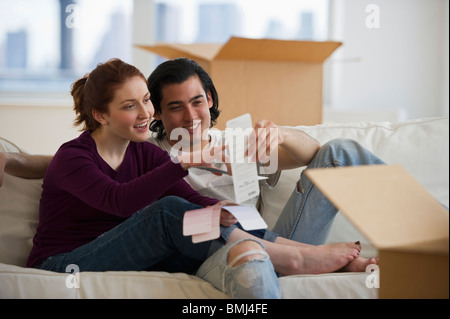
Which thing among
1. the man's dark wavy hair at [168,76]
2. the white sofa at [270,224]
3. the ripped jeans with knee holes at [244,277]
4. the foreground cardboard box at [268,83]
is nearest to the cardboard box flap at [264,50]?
the foreground cardboard box at [268,83]

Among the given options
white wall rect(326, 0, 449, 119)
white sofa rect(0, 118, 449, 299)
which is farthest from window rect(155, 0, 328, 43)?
white sofa rect(0, 118, 449, 299)

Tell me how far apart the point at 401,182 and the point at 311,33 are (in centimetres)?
334

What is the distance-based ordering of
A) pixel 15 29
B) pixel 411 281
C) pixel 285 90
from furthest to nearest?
pixel 15 29 < pixel 285 90 < pixel 411 281

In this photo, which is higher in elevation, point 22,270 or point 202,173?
point 202,173

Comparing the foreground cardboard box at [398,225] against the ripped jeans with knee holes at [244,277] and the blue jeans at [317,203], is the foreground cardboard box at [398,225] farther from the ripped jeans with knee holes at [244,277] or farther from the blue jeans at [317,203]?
the blue jeans at [317,203]

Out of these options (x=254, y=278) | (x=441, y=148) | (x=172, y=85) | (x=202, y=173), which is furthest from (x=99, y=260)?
(x=441, y=148)

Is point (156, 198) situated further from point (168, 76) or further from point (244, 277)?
point (168, 76)

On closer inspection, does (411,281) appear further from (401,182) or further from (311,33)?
(311,33)

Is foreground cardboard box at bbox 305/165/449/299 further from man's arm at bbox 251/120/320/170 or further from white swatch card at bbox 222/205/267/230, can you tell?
man's arm at bbox 251/120/320/170

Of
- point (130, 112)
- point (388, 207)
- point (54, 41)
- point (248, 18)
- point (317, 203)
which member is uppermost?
point (248, 18)

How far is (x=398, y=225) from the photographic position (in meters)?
1.01

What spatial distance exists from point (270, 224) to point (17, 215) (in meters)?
0.75

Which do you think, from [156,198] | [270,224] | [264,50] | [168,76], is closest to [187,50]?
[264,50]

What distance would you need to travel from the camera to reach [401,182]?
1.13 m
